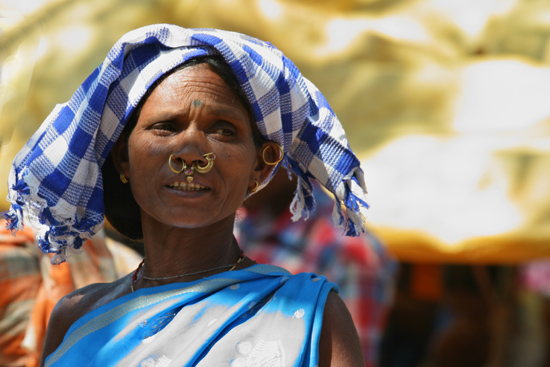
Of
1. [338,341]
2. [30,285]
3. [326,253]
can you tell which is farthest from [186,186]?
[326,253]

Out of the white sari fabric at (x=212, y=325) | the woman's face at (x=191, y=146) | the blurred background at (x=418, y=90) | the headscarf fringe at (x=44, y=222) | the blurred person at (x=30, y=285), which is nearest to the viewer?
Result: the white sari fabric at (x=212, y=325)

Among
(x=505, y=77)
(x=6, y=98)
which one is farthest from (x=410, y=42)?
(x=6, y=98)

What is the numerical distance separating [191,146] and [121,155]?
0.25 meters

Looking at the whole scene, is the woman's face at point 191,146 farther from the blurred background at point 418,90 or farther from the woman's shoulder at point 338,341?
the blurred background at point 418,90

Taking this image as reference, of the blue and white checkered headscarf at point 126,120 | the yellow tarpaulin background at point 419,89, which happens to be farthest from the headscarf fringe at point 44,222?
the yellow tarpaulin background at point 419,89

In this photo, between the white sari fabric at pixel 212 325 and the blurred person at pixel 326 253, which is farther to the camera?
the blurred person at pixel 326 253

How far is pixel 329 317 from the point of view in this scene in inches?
63.4

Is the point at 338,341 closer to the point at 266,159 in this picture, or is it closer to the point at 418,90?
the point at 266,159

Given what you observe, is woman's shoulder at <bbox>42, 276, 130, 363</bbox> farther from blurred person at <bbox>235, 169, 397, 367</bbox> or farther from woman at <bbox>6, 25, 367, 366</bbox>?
blurred person at <bbox>235, 169, 397, 367</bbox>

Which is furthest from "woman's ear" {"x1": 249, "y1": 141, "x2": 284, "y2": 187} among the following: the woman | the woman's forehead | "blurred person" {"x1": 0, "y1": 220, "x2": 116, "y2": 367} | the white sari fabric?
"blurred person" {"x1": 0, "y1": 220, "x2": 116, "y2": 367}

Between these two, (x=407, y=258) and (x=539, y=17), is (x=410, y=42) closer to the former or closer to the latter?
(x=539, y=17)

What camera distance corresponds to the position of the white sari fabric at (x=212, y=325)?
1.57m

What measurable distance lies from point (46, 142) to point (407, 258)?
2336mm

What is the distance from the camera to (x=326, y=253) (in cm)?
316
